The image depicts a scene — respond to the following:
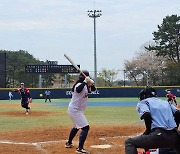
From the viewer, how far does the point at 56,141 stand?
10.7 m

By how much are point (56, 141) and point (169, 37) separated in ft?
193

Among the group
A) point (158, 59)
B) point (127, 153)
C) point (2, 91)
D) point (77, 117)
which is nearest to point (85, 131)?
point (77, 117)

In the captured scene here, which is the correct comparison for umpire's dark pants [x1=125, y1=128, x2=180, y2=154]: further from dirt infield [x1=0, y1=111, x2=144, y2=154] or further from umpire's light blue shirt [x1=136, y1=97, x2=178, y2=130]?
dirt infield [x1=0, y1=111, x2=144, y2=154]

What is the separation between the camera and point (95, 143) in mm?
10312

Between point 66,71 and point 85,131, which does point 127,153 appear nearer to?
point 85,131

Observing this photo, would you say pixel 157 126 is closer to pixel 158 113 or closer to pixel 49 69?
pixel 158 113

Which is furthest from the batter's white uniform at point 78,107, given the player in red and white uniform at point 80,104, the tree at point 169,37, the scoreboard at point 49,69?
the tree at point 169,37

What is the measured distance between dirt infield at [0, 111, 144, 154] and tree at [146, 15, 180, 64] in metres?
55.3

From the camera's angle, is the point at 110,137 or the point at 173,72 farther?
the point at 173,72

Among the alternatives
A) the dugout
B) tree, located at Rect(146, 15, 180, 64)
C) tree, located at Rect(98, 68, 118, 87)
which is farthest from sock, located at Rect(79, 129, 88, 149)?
tree, located at Rect(146, 15, 180, 64)

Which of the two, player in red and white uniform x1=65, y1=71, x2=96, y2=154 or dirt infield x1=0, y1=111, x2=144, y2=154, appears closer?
player in red and white uniform x1=65, y1=71, x2=96, y2=154

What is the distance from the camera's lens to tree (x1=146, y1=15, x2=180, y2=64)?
6669 cm

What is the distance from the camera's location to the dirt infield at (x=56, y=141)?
929 centimetres

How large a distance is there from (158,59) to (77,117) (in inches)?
2782
